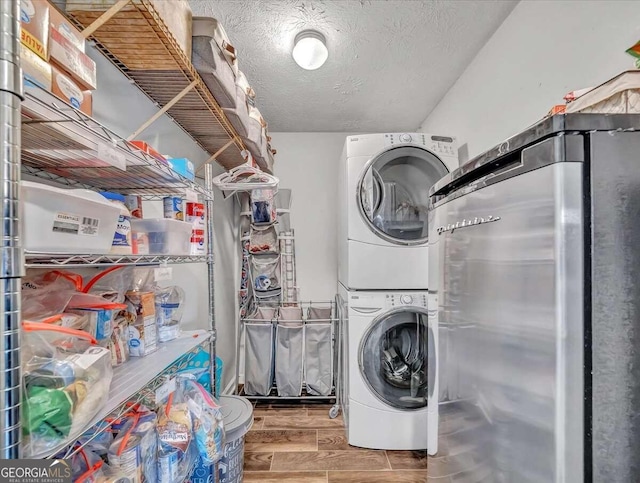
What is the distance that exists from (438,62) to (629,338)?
6.28ft

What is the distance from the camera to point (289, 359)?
2.39 m

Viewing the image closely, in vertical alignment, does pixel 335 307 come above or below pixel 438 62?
below

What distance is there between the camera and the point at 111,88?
1.09 m

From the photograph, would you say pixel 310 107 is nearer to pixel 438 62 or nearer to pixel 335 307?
pixel 438 62

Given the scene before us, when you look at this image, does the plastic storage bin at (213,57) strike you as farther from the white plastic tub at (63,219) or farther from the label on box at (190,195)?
the white plastic tub at (63,219)

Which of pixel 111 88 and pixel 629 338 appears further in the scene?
pixel 111 88

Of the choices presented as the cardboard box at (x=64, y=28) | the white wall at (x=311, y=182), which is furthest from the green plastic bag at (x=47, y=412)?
the white wall at (x=311, y=182)

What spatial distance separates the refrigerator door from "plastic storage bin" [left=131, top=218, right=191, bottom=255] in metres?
0.90

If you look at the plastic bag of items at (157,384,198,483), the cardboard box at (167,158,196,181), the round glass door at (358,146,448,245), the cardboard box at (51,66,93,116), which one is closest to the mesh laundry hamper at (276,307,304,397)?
the round glass door at (358,146,448,245)

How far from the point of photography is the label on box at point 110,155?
2.27 feet

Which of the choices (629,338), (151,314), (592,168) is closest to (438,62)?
(592,168)

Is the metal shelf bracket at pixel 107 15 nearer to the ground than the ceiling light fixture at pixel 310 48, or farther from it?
nearer to the ground

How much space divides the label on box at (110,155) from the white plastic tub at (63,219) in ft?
0.31

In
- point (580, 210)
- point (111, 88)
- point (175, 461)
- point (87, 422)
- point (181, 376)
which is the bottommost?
point (175, 461)
